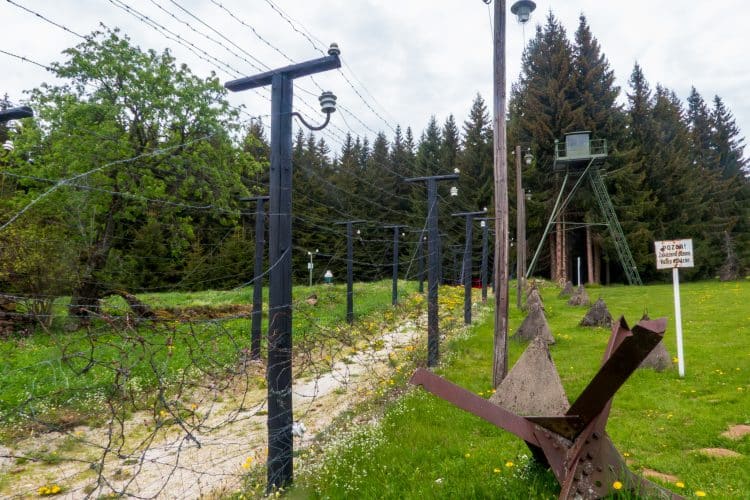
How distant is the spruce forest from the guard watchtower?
1.69m

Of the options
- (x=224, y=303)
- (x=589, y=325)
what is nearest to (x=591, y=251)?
(x=589, y=325)

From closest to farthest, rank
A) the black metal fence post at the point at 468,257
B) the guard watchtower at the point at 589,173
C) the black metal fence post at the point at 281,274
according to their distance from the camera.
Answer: the black metal fence post at the point at 281,274 → the black metal fence post at the point at 468,257 → the guard watchtower at the point at 589,173

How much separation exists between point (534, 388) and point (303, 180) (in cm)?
3386

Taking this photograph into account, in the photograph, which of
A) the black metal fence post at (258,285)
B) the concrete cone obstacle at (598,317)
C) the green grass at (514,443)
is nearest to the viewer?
the green grass at (514,443)

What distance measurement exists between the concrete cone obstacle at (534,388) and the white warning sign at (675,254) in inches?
202

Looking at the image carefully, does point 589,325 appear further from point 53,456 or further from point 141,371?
point 53,456

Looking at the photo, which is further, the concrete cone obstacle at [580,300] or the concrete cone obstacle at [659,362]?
the concrete cone obstacle at [580,300]

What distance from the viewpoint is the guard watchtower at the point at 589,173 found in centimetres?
2592

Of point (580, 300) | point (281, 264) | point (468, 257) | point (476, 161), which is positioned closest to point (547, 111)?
point (476, 161)

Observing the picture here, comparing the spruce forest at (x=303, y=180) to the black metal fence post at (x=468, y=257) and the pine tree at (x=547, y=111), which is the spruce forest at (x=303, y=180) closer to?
the pine tree at (x=547, y=111)

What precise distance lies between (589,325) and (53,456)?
12323mm

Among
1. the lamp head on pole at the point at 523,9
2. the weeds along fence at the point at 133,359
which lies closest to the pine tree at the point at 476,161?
the weeds along fence at the point at 133,359

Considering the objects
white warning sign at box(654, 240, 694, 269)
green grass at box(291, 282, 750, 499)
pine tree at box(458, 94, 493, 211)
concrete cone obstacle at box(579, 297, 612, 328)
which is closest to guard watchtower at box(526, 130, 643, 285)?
pine tree at box(458, 94, 493, 211)

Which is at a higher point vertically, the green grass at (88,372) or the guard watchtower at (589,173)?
the guard watchtower at (589,173)
